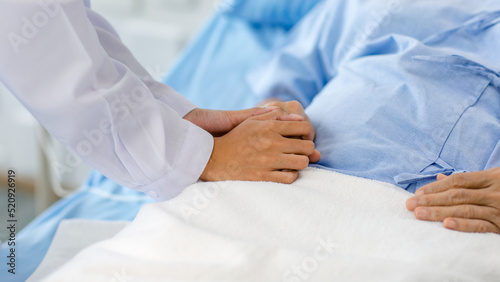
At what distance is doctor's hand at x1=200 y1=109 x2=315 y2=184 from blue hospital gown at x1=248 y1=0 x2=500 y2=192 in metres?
0.08

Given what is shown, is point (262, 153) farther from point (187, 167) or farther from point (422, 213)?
point (422, 213)

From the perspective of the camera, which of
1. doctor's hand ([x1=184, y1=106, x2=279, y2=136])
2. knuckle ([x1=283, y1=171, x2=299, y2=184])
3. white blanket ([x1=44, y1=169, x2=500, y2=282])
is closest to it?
white blanket ([x1=44, y1=169, x2=500, y2=282])

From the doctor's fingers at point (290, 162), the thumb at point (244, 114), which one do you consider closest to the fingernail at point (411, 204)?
the doctor's fingers at point (290, 162)

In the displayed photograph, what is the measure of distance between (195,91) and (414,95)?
2.86ft

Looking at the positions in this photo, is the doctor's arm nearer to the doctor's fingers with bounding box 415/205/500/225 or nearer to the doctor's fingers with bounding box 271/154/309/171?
the doctor's fingers with bounding box 271/154/309/171

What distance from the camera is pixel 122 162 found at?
0.82 metres

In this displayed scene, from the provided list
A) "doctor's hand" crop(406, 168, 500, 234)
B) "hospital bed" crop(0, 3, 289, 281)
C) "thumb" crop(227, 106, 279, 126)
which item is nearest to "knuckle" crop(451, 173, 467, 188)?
"doctor's hand" crop(406, 168, 500, 234)

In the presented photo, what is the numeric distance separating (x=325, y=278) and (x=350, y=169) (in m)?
0.31

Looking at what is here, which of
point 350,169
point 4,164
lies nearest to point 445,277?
Result: point 350,169

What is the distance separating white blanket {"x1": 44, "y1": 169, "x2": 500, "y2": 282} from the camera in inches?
24.7

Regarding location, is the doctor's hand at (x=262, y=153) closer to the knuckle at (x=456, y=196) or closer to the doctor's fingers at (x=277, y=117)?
the doctor's fingers at (x=277, y=117)

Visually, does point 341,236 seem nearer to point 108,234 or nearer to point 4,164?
point 108,234

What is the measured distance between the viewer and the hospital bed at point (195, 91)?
3.73 ft

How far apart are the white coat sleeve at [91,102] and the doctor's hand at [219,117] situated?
0.33 ft
